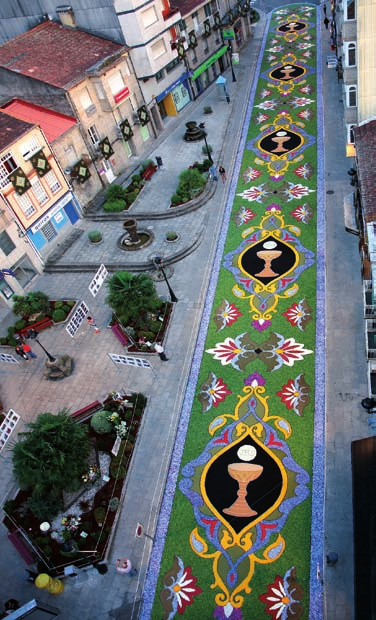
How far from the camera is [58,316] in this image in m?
32.7

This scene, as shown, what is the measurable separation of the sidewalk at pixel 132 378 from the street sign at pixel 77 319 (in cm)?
58

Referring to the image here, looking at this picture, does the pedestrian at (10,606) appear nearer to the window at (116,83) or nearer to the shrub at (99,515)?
the shrub at (99,515)

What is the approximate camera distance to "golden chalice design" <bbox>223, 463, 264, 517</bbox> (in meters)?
21.0

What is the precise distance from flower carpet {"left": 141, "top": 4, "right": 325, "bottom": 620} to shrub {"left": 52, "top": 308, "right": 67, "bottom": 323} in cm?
1065

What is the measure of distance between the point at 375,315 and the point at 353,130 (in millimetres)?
14197

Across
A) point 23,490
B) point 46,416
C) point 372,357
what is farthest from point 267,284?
point 23,490

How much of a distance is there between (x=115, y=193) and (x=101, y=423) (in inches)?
932

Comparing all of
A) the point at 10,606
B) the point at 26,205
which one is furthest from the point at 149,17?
the point at 10,606

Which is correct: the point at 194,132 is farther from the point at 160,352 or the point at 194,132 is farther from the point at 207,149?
the point at 160,352

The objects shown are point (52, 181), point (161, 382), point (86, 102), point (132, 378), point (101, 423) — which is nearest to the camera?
point (101, 423)

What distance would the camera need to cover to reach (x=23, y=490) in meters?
24.0

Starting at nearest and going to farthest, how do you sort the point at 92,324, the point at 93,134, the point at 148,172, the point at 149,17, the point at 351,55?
the point at 351,55 < the point at 92,324 < the point at 93,134 < the point at 149,17 < the point at 148,172

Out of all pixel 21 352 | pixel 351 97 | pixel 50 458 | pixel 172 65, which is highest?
pixel 351 97

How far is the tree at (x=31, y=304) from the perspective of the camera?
32781mm
